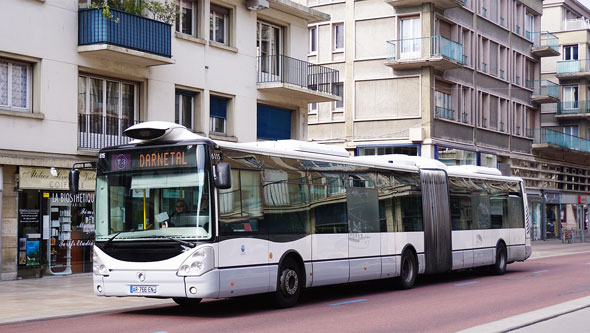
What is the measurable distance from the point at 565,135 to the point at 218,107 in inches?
1403

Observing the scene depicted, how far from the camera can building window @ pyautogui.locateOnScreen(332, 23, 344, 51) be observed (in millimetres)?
43969

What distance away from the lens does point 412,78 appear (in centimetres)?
4156

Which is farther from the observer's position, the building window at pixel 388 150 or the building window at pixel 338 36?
the building window at pixel 338 36

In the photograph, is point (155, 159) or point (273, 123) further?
point (273, 123)

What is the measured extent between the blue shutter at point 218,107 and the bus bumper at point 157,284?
14.0 m

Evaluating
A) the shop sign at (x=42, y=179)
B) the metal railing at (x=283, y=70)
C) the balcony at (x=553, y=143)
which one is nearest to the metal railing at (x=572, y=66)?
the balcony at (x=553, y=143)

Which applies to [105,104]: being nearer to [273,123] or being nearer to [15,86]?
[15,86]

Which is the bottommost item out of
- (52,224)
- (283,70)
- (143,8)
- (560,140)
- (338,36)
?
(52,224)

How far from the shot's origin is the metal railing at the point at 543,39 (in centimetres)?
5556

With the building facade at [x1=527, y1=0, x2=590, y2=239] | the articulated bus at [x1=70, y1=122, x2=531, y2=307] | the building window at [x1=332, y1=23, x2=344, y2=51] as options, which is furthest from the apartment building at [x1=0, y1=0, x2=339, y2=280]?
the building facade at [x1=527, y1=0, x2=590, y2=239]

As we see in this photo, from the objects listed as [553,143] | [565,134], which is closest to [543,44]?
[565,134]

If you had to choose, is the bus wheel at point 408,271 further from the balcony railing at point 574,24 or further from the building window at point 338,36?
the balcony railing at point 574,24

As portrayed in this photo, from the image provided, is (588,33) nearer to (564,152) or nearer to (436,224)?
(564,152)

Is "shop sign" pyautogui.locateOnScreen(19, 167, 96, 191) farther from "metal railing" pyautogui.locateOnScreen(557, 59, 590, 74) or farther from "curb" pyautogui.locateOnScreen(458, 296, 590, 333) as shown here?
"metal railing" pyautogui.locateOnScreen(557, 59, 590, 74)
